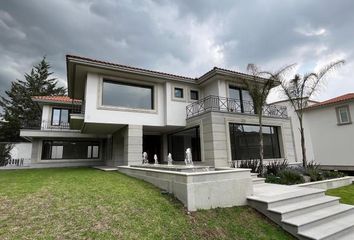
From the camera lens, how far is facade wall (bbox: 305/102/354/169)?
49.8 feet

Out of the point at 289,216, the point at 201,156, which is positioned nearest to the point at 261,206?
the point at 289,216

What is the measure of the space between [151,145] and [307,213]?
44.1 ft

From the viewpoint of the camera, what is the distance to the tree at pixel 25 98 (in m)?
34.7

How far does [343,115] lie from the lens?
51.8 ft

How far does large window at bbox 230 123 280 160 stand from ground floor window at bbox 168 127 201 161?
7.66 feet

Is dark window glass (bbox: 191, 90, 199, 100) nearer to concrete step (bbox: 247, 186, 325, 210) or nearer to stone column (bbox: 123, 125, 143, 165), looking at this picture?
stone column (bbox: 123, 125, 143, 165)

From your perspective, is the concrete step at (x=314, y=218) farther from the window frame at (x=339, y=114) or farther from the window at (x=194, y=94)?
the window frame at (x=339, y=114)

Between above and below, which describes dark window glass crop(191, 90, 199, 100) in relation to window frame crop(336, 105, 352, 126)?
above

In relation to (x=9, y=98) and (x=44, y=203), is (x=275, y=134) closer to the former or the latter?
(x=44, y=203)

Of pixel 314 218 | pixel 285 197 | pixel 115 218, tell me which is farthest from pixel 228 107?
pixel 115 218

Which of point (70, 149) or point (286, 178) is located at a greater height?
point (70, 149)

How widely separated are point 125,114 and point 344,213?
36.9ft

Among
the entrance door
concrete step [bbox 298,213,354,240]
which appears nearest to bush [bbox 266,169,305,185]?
concrete step [bbox 298,213,354,240]

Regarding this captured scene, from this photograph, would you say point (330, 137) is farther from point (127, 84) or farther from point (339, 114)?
point (127, 84)
